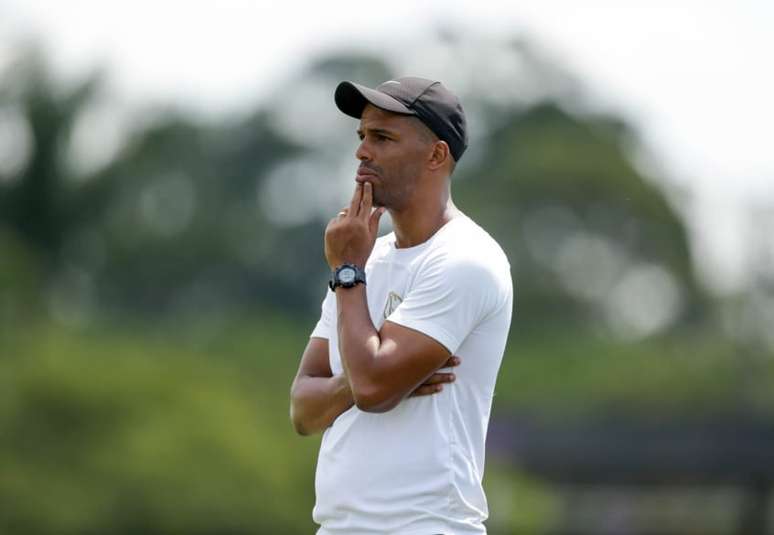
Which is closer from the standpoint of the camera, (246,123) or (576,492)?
(576,492)

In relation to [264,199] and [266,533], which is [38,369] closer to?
[266,533]

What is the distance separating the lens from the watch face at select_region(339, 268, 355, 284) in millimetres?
5316

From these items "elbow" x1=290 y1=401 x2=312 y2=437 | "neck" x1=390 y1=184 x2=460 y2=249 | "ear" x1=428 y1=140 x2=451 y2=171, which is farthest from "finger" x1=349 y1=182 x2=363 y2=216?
"elbow" x1=290 y1=401 x2=312 y2=437

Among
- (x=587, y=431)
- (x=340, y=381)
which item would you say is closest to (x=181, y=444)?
(x=587, y=431)

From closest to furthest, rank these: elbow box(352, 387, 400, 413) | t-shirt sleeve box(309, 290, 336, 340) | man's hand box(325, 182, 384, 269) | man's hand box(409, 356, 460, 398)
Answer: elbow box(352, 387, 400, 413)
man's hand box(409, 356, 460, 398)
man's hand box(325, 182, 384, 269)
t-shirt sleeve box(309, 290, 336, 340)

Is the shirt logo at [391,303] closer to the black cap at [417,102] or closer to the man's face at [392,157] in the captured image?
the man's face at [392,157]

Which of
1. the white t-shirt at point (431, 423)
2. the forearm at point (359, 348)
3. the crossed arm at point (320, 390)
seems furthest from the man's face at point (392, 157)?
the crossed arm at point (320, 390)

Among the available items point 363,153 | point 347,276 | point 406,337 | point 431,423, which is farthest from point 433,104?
point 431,423

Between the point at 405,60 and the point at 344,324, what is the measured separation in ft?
203

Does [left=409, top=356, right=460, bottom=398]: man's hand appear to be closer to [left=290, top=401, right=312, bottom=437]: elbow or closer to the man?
the man

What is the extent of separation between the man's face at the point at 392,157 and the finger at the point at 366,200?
1cm

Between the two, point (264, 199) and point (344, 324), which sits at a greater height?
point (264, 199)

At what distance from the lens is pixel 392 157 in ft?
18.0

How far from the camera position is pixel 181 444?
110 feet
